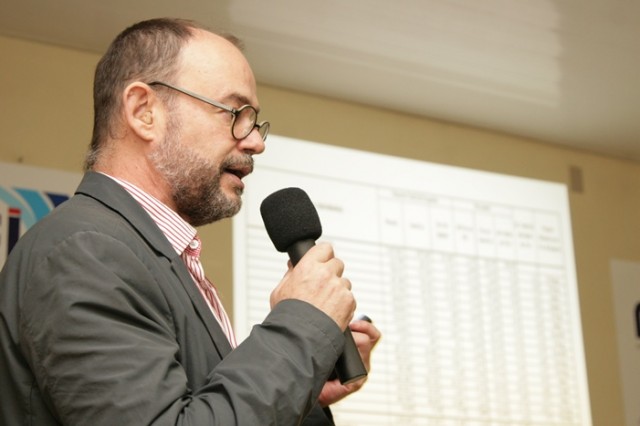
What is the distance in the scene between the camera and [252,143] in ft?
5.27

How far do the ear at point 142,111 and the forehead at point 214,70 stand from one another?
6 centimetres

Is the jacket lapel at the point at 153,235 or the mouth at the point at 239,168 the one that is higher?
the mouth at the point at 239,168

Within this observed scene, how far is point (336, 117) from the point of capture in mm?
3791

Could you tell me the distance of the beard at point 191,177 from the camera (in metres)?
1.55

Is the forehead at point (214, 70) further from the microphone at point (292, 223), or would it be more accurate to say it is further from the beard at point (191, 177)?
the microphone at point (292, 223)

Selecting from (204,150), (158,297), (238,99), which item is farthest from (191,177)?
(158,297)

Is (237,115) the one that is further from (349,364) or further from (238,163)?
(349,364)

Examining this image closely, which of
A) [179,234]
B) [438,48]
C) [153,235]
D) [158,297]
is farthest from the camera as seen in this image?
[438,48]

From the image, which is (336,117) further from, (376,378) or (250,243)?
(376,378)

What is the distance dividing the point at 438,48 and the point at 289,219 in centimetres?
219

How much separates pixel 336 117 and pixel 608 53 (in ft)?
3.40

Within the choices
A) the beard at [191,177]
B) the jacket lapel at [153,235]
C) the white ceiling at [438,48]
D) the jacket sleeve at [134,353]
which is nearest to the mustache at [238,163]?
the beard at [191,177]

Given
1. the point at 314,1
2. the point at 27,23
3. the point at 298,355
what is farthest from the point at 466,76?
the point at 298,355

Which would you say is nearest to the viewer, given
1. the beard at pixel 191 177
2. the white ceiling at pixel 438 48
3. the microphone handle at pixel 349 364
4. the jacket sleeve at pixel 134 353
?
the jacket sleeve at pixel 134 353
